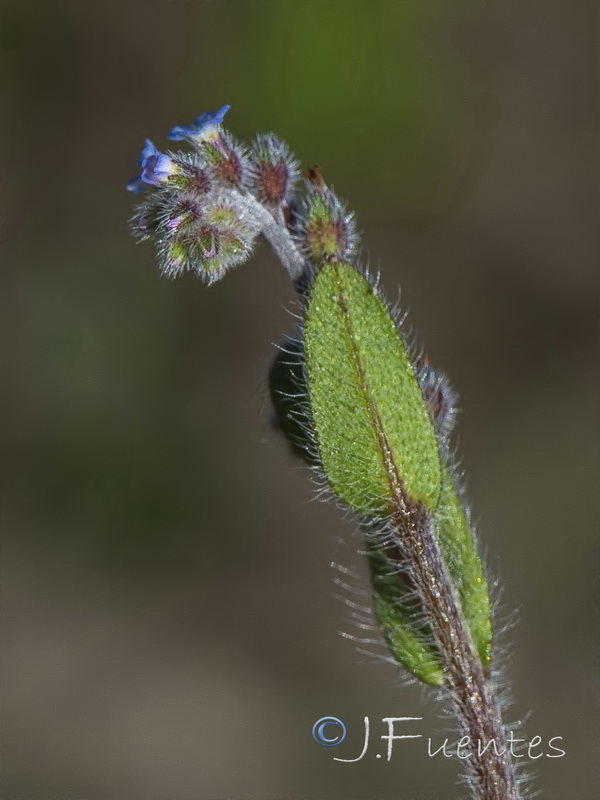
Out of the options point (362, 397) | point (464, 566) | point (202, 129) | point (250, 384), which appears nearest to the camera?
point (362, 397)

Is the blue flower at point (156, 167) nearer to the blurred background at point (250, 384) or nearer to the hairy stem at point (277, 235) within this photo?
the hairy stem at point (277, 235)

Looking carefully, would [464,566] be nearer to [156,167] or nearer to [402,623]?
[402,623]

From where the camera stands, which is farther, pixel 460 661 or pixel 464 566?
A: pixel 464 566

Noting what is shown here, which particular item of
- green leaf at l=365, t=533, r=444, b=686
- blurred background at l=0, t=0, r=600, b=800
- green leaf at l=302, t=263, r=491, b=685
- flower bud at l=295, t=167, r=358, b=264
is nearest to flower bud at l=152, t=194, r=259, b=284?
flower bud at l=295, t=167, r=358, b=264

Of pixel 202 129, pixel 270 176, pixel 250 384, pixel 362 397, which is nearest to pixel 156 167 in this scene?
pixel 202 129

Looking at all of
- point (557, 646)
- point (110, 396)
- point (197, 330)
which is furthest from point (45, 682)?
point (557, 646)

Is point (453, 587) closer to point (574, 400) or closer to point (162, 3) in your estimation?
point (574, 400)

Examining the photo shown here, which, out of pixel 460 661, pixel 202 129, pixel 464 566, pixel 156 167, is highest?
pixel 202 129
